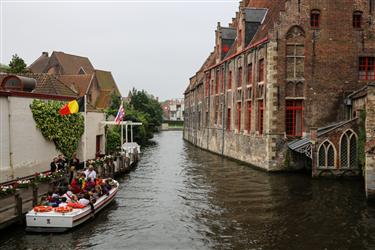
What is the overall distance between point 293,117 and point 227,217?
12.0 metres

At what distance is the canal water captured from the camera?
12.1 metres

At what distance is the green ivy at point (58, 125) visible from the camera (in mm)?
19297

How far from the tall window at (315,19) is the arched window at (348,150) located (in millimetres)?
7447

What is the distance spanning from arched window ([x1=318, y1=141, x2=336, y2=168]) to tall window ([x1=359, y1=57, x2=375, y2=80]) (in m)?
6.45

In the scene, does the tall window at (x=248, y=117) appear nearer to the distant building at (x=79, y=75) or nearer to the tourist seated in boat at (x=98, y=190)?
the tourist seated in boat at (x=98, y=190)

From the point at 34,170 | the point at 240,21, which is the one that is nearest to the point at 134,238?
the point at 34,170

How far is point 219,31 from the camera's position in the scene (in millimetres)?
40375

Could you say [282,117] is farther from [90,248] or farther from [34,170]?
[90,248]

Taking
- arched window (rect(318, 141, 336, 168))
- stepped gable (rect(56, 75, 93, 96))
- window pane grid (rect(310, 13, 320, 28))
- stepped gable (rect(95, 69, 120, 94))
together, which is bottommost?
arched window (rect(318, 141, 336, 168))

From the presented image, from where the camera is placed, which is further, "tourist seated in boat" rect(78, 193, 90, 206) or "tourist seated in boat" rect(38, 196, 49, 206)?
"tourist seated in boat" rect(78, 193, 90, 206)

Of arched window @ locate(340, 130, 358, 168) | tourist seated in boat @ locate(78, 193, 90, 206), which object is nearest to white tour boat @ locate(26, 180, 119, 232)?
tourist seated in boat @ locate(78, 193, 90, 206)

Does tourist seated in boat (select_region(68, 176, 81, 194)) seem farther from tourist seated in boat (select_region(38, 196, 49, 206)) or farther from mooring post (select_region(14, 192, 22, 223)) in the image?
mooring post (select_region(14, 192, 22, 223))

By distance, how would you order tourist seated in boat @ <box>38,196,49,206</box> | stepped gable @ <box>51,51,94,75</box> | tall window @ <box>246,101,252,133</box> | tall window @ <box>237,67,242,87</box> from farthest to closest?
1. stepped gable @ <box>51,51,94,75</box>
2. tall window @ <box>237,67,242,87</box>
3. tall window @ <box>246,101,252,133</box>
4. tourist seated in boat @ <box>38,196,49,206</box>

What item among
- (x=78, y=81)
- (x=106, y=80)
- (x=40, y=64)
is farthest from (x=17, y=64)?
(x=106, y=80)
